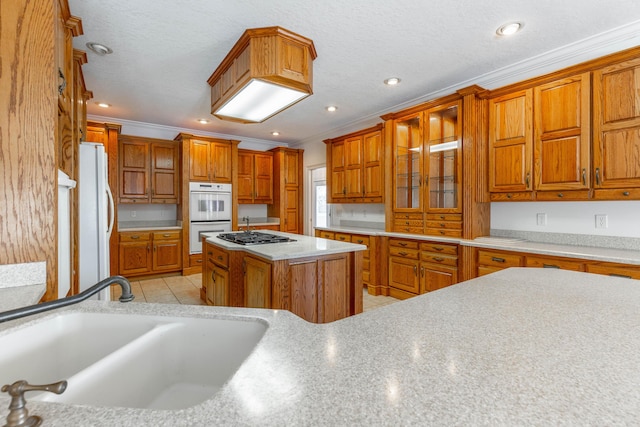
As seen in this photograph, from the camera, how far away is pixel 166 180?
5.19m

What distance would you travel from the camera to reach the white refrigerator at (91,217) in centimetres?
248

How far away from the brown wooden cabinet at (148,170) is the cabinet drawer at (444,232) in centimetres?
424

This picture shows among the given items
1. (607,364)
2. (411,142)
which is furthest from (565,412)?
(411,142)

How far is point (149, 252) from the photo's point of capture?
484 cm

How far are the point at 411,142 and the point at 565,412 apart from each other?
376cm

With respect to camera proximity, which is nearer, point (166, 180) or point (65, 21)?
point (65, 21)

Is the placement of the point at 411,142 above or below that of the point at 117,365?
above

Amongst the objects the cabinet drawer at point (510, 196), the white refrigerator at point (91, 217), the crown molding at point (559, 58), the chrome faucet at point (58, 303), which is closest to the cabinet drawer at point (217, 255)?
the white refrigerator at point (91, 217)

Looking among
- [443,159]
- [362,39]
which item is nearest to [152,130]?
[362,39]

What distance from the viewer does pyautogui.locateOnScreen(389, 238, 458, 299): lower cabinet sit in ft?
10.7

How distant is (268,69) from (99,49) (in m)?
1.76

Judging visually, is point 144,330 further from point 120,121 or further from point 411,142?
point 120,121

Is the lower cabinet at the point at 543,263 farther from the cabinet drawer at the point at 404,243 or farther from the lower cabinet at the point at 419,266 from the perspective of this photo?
the cabinet drawer at the point at 404,243

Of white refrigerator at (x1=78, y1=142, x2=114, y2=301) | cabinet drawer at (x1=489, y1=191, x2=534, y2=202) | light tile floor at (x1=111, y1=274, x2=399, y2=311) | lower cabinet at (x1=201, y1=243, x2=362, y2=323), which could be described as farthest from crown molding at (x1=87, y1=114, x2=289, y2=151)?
cabinet drawer at (x1=489, y1=191, x2=534, y2=202)
